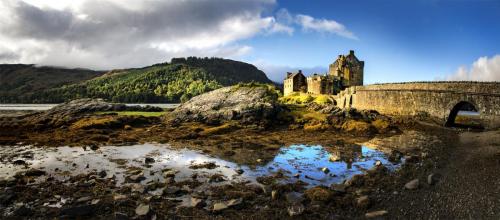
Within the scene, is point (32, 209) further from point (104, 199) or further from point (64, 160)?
point (64, 160)

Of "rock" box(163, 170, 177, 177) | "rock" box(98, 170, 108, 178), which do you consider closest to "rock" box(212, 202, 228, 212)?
"rock" box(163, 170, 177, 177)

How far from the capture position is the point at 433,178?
55.5ft

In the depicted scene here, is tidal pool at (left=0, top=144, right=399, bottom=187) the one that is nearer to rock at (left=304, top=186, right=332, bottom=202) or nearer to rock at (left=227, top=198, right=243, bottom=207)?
rock at (left=304, top=186, right=332, bottom=202)

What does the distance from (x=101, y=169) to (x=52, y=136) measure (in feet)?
61.9

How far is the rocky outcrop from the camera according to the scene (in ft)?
150

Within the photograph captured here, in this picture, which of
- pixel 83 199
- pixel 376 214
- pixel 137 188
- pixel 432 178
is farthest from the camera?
pixel 432 178

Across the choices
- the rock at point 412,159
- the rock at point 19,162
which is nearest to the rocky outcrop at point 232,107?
the rock at point 412,159

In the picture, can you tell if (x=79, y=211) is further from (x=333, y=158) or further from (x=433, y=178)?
(x=333, y=158)

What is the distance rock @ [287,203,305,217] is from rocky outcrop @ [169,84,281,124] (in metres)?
30.3

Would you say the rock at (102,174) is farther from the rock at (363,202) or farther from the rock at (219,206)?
the rock at (363,202)

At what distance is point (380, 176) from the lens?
1823 cm

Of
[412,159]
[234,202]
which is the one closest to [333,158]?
[412,159]

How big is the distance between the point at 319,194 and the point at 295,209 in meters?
2.04

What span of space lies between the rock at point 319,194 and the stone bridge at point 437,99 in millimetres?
28416
